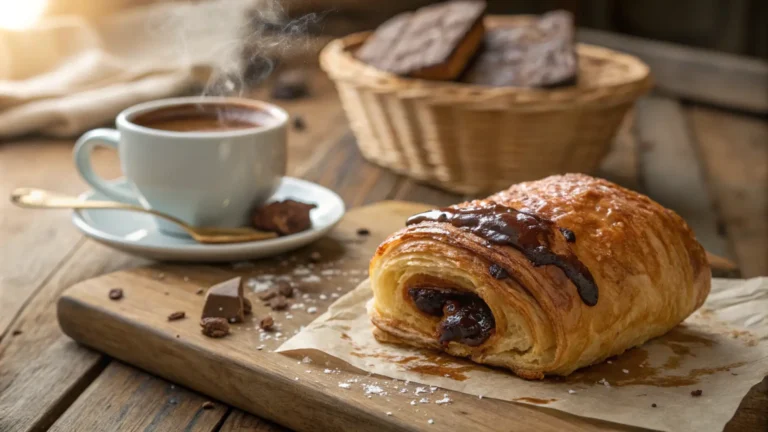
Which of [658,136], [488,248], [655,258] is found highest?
[488,248]

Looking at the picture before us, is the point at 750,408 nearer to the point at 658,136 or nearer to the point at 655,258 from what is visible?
the point at 655,258

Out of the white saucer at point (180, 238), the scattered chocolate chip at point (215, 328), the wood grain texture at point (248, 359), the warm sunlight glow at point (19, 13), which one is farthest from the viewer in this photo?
the warm sunlight glow at point (19, 13)

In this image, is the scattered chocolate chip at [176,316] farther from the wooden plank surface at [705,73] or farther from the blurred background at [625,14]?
the wooden plank surface at [705,73]

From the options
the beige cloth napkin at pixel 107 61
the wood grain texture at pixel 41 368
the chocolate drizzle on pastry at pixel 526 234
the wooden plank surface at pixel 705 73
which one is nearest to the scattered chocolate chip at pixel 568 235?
the chocolate drizzle on pastry at pixel 526 234

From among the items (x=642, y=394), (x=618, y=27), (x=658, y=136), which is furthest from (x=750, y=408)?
(x=618, y=27)

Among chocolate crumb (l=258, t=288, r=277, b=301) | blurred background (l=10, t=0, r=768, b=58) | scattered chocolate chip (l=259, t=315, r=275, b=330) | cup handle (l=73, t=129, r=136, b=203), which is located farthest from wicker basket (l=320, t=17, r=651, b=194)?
blurred background (l=10, t=0, r=768, b=58)

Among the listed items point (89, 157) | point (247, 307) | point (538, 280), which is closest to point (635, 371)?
point (538, 280)

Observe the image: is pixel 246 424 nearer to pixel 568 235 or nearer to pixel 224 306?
pixel 224 306
